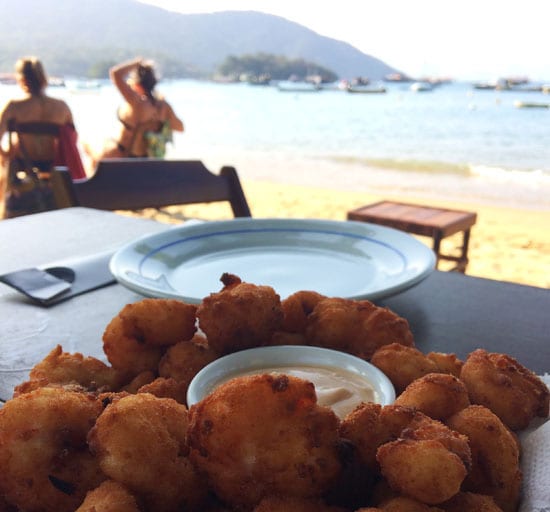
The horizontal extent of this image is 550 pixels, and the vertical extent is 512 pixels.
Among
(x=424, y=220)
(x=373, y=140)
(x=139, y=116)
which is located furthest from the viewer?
(x=373, y=140)

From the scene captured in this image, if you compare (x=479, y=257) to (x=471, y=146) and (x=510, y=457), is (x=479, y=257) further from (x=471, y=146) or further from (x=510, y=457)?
(x=471, y=146)

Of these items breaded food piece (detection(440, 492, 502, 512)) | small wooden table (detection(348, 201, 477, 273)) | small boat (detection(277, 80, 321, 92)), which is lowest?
small boat (detection(277, 80, 321, 92))

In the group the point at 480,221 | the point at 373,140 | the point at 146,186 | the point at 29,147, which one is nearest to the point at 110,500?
the point at 146,186

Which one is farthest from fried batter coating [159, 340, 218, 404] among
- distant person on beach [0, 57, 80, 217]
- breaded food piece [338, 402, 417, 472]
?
distant person on beach [0, 57, 80, 217]

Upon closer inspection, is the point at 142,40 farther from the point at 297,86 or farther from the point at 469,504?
the point at 469,504

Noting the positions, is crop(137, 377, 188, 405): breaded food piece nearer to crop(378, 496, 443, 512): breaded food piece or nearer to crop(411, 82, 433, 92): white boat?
crop(378, 496, 443, 512): breaded food piece

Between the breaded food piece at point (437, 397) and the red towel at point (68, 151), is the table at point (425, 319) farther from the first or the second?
the red towel at point (68, 151)
